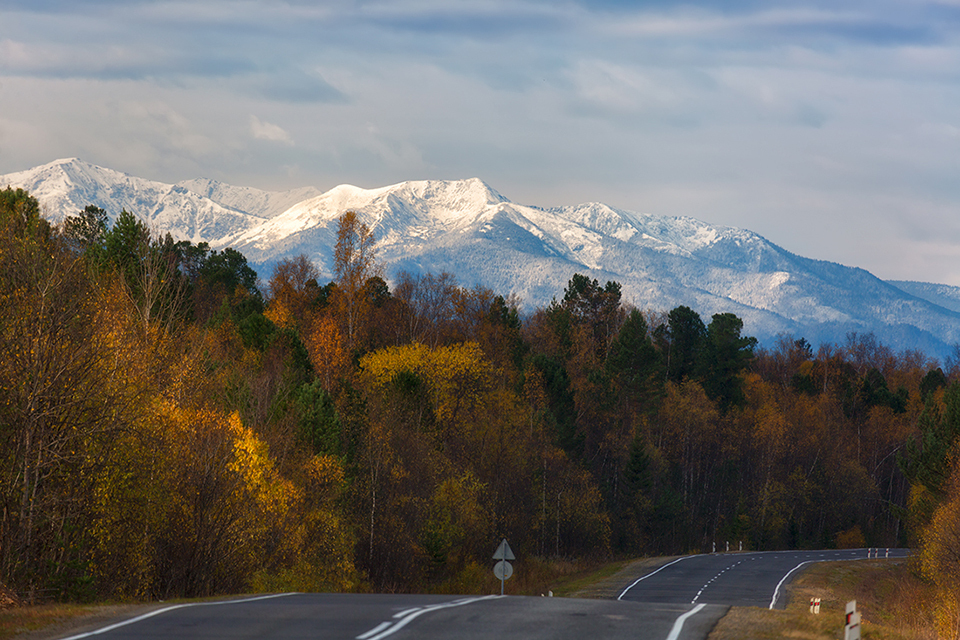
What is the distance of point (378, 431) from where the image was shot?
50.0 metres

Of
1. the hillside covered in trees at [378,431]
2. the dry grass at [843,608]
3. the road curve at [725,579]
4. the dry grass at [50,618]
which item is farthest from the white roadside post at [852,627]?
the road curve at [725,579]

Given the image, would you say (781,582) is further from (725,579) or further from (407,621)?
(407,621)

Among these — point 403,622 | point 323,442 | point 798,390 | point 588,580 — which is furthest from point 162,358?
point 798,390

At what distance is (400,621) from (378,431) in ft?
113

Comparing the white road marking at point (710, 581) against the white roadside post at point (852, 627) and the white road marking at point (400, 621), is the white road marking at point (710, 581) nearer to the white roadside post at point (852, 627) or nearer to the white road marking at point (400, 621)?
the white road marking at point (400, 621)

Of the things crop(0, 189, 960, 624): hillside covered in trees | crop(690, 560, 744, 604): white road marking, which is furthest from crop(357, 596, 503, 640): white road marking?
crop(690, 560, 744, 604): white road marking

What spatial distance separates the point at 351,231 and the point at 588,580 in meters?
33.2

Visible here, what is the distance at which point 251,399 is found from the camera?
42125 millimetres

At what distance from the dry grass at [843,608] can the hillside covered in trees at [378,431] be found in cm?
342

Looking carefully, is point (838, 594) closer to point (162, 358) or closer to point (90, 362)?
point (162, 358)

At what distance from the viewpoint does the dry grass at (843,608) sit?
17.3 metres

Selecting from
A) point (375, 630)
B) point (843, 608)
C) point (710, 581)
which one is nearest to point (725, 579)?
point (710, 581)

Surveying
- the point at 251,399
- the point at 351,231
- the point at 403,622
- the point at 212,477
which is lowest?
the point at 403,622

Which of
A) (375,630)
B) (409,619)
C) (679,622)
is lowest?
(679,622)
